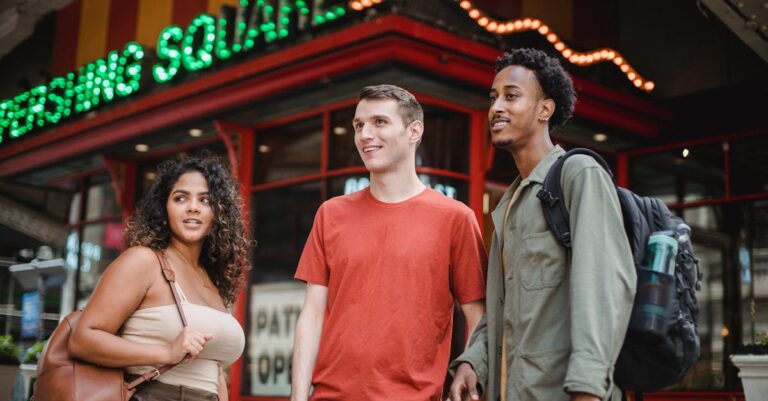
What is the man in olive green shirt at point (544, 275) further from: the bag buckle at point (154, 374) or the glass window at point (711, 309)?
the glass window at point (711, 309)

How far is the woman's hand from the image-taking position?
12.7 feet

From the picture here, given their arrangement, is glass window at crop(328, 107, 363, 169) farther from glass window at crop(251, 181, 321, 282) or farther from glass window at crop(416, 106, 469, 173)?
glass window at crop(416, 106, 469, 173)

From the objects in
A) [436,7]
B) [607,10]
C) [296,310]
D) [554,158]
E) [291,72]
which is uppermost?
[607,10]

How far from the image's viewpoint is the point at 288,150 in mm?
11352

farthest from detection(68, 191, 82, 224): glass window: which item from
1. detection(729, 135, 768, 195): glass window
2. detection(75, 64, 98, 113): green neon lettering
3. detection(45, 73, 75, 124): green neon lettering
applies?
detection(729, 135, 768, 195): glass window

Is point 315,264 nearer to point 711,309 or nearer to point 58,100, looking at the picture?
point 711,309

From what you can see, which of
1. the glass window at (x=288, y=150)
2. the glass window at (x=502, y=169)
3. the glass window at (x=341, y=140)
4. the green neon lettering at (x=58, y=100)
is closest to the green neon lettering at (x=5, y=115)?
the green neon lettering at (x=58, y=100)

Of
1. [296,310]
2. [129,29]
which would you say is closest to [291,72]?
[296,310]

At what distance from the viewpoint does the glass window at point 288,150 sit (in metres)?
11.1

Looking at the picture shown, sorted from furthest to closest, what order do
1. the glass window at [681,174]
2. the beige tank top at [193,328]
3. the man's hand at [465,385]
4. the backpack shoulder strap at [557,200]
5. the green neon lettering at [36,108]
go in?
the green neon lettering at [36,108]
the glass window at [681,174]
the beige tank top at [193,328]
the man's hand at [465,385]
the backpack shoulder strap at [557,200]

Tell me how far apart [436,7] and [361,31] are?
0.96 metres

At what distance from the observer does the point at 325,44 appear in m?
9.40

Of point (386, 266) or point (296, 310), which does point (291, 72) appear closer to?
point (296, 310)

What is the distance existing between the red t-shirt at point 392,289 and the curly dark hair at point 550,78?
742mm
